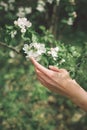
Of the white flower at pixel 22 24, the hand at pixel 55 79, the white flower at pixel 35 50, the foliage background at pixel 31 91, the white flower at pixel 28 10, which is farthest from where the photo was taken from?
the white flower at pixel 28 10

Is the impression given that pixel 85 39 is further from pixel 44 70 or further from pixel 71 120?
pixel 44 70

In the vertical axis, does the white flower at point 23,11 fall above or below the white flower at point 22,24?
below

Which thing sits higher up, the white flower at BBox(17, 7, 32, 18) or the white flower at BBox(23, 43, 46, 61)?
the white flower at BBox(23, 43, 46, 61)

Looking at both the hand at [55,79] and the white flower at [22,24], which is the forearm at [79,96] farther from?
the white flower at [22,24]

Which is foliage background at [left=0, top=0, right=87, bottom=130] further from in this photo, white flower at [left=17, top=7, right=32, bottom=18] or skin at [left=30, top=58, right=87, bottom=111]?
skin at [left=30, top=58, right=87, bottom=111]

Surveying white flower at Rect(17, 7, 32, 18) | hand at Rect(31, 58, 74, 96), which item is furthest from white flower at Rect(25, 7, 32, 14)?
hand at Rect(31, 58, 74, 96)

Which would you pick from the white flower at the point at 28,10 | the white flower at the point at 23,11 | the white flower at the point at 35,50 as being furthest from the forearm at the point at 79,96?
the white flower at the point at 28,10

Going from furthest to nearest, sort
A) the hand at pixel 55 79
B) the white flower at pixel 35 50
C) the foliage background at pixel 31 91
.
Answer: the foliage background at pixel 31 91
the white flower at pixel 35 50
the hand at pixel 55 79

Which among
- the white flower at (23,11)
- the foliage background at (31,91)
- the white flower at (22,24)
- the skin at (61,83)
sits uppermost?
the white flower at (22,24)

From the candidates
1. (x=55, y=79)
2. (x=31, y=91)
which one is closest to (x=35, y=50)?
(x=55, y=79)

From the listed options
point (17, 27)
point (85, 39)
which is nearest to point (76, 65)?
point (17, 27)
